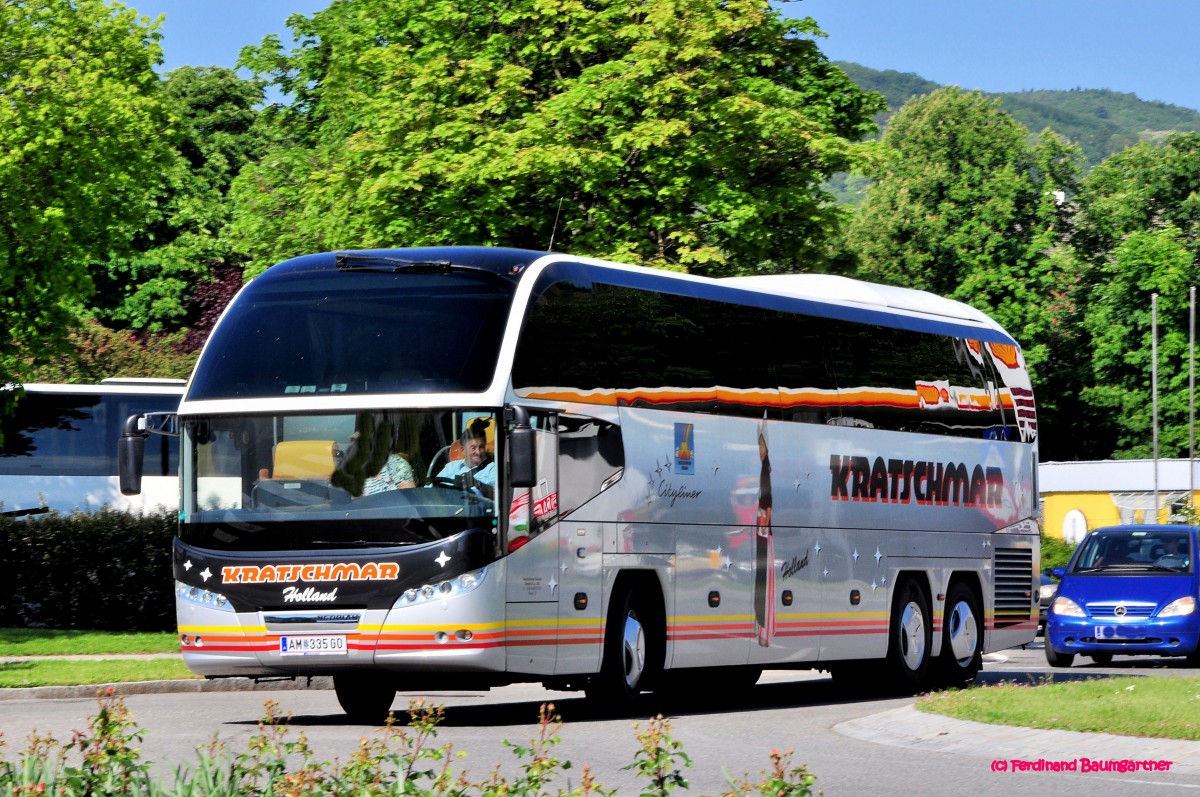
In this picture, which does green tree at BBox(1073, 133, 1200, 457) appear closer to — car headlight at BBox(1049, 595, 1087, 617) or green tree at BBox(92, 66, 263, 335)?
green tree at BBox(92, 66, 263, 335)

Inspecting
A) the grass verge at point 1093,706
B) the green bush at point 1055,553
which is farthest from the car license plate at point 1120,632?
the green bush at point 1055,553

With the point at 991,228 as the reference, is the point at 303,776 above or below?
below

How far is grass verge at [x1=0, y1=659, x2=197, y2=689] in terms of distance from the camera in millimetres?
20125

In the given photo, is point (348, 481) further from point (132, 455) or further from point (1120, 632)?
point (1120, 632)

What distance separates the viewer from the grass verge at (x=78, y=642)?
25.6 m

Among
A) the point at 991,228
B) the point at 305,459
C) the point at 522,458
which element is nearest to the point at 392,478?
the point at 305,459

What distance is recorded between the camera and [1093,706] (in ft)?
49.6

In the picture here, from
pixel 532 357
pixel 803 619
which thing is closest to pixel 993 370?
→ pixel 803 619

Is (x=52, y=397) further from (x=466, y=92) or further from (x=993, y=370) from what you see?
(x=993, y=370)

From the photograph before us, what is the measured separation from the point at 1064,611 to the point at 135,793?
766 inches

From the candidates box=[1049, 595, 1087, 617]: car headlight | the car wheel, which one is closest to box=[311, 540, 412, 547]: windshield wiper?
box=[1049, 595, 1087, 617]: car headlight

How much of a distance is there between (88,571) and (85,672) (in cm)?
912

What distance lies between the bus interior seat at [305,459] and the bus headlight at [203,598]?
1.03 metres

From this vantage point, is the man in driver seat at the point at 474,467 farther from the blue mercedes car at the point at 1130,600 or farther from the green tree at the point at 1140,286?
the green tree at the point at 1140,286
